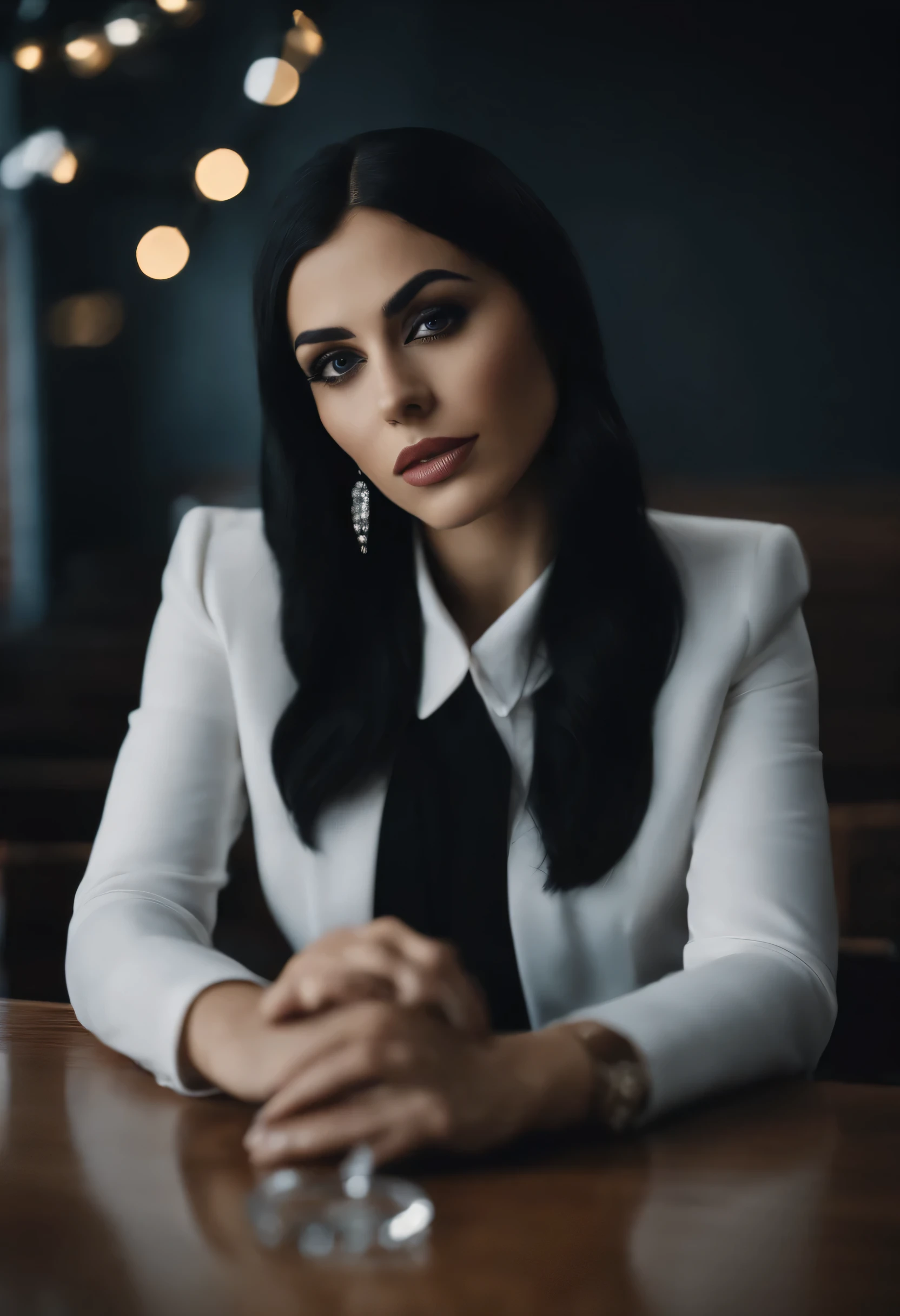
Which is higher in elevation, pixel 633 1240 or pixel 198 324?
pixel 198 324

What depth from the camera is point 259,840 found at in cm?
103

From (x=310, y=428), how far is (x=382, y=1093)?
67 centimetres

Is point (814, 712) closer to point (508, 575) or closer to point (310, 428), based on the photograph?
point (508, 575)

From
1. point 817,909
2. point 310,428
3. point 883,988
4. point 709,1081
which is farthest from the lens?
point 883,988

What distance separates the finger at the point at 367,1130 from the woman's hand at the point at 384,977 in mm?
52

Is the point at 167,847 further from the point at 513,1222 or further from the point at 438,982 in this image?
the point at 513,1222

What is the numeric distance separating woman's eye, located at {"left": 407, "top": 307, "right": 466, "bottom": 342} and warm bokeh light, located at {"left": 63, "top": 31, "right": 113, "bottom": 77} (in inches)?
101

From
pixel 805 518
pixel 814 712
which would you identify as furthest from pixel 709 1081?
pixel 805 518

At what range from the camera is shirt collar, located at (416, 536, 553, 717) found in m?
1.01

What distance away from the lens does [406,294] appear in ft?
2.89

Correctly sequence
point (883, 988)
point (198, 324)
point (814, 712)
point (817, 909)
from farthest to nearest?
1. point (198, 324)
2. point (883, 988)
3. point (814, 712)
4. point (817, 909)

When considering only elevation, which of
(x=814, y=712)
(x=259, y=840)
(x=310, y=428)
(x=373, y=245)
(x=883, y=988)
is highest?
(x=373, y=245)

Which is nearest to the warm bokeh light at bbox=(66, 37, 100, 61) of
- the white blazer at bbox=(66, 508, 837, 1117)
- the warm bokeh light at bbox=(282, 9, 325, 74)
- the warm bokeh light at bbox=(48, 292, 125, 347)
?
the warm bokeh light at bbox=(282, 9, 325, 74)

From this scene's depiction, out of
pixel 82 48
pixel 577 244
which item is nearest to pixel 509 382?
pixel 82 48
